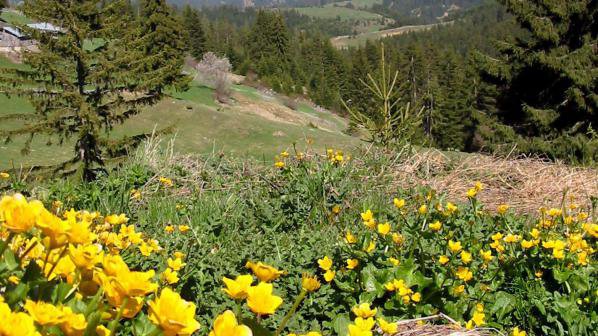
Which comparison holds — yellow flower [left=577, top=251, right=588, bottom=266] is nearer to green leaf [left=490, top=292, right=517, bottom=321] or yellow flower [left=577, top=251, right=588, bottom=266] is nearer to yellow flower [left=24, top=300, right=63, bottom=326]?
green leaf [left=490, top=292, right=517, bottom=321]

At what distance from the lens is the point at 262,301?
94 centimetres

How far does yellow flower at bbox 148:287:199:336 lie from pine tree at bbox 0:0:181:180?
28.1ft

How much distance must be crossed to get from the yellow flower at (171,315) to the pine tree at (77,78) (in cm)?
855

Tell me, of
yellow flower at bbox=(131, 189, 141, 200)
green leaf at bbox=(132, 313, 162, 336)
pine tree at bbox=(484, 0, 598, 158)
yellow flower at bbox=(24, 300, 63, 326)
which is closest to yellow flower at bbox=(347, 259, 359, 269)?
green leaf at bbox=(132, 313, 162, 336)

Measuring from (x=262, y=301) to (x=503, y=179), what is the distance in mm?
5004

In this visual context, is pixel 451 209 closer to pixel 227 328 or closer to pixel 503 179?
pixel 227 328

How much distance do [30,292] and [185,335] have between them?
41 centimetres

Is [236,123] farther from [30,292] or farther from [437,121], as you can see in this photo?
[437,121]

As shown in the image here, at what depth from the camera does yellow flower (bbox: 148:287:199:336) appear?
734mm

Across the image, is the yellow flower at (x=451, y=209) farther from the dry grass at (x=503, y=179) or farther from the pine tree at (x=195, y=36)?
the pine tree at (x=195, y=36)

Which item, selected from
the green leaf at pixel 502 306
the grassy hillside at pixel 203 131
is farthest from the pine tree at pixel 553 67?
the green leaf at pixel 502 306

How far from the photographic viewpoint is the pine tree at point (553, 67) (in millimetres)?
20172

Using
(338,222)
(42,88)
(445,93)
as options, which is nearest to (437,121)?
(445,93)

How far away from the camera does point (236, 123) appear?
25766 millimetres
